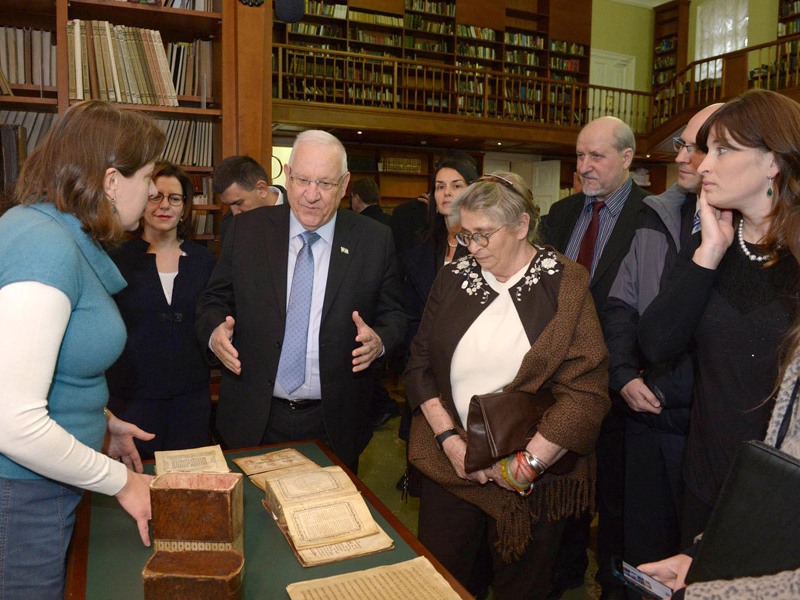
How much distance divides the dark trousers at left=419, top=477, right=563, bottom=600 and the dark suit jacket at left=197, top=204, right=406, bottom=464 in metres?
0.40

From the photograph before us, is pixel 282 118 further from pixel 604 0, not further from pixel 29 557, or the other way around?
pixel 29 557

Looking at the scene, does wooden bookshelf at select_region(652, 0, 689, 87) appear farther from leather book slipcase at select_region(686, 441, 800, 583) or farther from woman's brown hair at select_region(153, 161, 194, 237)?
leather book slipcase at select_region(686, 441, 800, 583)

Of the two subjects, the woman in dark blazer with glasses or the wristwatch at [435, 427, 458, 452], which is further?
the woman in dark blazer with glasses

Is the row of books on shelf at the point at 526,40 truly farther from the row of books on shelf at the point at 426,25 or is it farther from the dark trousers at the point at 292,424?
the dark trousers at the point at 292,424

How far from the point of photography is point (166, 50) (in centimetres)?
367

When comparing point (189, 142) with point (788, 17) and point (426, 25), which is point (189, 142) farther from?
point (788, 17)

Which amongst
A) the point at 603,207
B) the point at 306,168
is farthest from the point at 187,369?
the point at 603,207

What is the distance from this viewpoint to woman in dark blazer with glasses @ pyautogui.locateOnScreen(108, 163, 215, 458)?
254cm

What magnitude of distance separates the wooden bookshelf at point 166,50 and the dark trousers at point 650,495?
260 centimetres

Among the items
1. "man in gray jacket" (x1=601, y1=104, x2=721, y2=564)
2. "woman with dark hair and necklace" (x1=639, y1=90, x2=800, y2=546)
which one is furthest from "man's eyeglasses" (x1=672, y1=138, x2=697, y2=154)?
"woman with dark hair and necklace" (x1=639, y1=90, x2=800, y2=546)

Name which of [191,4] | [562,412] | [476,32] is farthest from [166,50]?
[476,32]

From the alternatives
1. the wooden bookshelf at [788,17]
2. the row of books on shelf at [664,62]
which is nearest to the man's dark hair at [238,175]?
the wooden bookshelf at [788,17]

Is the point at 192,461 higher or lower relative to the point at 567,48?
lower

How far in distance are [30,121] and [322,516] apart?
3.11m
